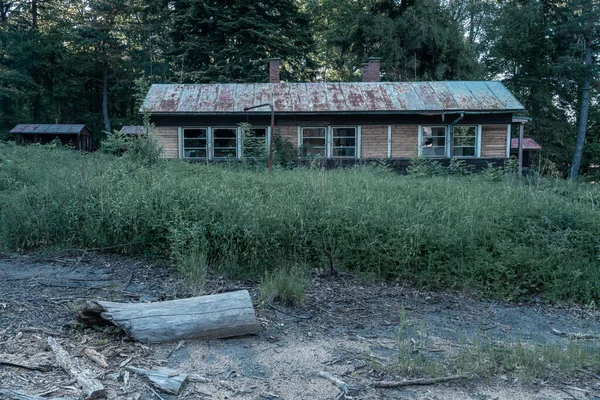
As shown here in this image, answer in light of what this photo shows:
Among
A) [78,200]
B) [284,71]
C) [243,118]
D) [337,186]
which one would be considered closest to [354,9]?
[284,71]

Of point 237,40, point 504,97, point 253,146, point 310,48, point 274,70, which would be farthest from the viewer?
point 310,48

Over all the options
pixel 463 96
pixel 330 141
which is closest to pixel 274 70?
pixel 330 141

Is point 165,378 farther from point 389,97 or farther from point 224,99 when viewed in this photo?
point 389,97

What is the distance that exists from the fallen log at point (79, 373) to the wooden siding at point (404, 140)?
16441 millimetres

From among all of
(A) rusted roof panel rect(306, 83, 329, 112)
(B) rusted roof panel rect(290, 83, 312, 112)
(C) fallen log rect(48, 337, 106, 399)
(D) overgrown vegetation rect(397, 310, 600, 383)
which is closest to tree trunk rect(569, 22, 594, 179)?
(A) rusted roof panel rect(306, 83, 329, 112)

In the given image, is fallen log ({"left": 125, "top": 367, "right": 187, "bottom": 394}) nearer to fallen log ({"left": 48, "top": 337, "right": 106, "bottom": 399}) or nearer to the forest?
fallen log ({"left": 48, "top": 337, "right": 106, "bottom": 399})

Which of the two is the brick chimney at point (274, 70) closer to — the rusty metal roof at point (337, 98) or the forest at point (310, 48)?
the rusty metal roof at point (337, 98)

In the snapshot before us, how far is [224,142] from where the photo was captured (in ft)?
62.1

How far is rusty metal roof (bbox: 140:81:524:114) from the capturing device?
17.9 meters

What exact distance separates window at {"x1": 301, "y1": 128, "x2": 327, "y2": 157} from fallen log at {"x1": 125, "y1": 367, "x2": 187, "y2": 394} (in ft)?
51.8

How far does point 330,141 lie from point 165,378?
1620cm

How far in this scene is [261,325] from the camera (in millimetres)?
4273

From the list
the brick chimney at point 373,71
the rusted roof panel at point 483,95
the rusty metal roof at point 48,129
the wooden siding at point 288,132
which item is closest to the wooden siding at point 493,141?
the rusted roof panel at point 483,95

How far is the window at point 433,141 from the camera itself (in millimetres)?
18688
